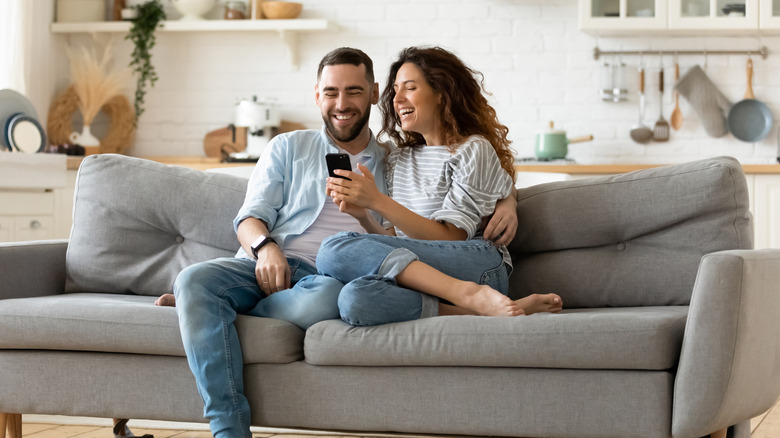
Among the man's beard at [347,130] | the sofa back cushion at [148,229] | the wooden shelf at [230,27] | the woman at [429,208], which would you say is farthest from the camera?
the wooden shelf at [230,27]

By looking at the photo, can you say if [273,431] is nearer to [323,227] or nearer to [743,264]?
[323,227]

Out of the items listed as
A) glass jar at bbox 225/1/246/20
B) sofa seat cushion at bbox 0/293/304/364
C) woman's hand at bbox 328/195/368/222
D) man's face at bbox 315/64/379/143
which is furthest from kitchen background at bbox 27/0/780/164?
sofa seat cushion at bbox 0/293/304/364

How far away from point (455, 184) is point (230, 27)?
2881 millimetres

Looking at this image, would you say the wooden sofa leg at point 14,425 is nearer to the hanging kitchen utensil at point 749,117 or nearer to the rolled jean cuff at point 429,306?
the rolled jean cuff at point 429,306

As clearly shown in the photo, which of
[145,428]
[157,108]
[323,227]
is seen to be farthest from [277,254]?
[157,108]

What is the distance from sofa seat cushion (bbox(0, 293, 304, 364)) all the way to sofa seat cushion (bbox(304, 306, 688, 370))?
3.4 inches

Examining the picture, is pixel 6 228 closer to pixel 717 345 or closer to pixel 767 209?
pixel 717 345

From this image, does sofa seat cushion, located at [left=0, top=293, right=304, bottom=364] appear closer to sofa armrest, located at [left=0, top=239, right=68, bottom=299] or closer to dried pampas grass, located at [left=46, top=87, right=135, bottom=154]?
sofa armrest, located at [left=0, top=239, right=68, bottom=299]

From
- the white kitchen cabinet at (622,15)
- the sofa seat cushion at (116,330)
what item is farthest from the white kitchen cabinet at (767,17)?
the sofa seat cushion at (116,330)

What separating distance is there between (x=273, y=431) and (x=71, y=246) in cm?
82

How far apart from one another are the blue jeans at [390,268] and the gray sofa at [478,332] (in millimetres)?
51

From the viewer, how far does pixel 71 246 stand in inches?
104

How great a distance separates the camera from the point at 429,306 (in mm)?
2006

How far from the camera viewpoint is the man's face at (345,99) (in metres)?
2.42
